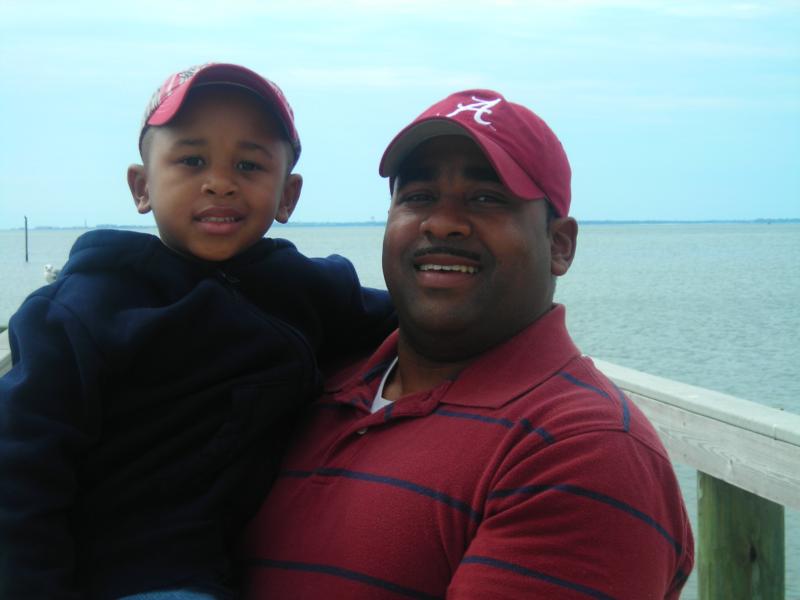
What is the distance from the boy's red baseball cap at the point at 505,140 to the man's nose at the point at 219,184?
1.16 ft

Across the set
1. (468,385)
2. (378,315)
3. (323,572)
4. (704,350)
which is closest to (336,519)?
(323,572)

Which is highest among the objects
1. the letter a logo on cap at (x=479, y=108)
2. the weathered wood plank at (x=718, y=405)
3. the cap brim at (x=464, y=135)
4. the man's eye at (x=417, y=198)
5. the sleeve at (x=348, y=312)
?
the letter a logo on cap at (x=479, y=108)

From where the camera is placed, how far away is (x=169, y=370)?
75.3 inches

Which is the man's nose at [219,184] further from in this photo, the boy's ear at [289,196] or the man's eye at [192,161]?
the boy's ear at [289,196]

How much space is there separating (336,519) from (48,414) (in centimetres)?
57

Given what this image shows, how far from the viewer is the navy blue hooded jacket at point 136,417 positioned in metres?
1.74

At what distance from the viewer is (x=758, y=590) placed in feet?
9.03

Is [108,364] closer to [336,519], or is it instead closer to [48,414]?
[48,414]

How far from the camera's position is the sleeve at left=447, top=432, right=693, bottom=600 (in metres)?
1.55

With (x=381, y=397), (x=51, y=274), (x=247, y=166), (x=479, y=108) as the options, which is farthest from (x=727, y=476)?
(x=51, y=274)

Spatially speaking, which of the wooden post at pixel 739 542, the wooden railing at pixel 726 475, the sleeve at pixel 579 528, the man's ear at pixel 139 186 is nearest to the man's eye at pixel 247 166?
the man's ear at pixel 139 186

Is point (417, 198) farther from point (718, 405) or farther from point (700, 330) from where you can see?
point (700, 330)

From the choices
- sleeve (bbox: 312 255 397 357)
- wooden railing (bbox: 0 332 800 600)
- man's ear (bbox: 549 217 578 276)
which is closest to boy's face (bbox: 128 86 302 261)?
sleeve (bbox: 312 255 397 357)

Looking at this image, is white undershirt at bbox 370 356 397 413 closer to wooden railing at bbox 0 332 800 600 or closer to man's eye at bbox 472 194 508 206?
man's eye at bbox 472 194 508 206
